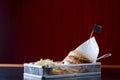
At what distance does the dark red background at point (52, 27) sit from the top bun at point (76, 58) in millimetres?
2999

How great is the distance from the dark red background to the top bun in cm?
300

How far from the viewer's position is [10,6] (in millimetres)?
4043

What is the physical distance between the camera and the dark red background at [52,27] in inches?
157

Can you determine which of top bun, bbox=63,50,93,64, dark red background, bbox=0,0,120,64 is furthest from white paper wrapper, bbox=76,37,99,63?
dark red background, bbox=0,0,120,64

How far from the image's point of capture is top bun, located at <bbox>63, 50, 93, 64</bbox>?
37.4 inches

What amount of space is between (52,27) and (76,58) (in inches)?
122

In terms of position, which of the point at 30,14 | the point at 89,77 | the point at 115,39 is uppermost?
→ the point at 30,14

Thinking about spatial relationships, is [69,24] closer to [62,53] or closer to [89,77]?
[62,53]

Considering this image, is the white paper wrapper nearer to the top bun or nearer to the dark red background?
the top bun

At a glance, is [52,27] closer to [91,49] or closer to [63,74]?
[91,49]

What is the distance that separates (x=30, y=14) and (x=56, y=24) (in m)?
0.35

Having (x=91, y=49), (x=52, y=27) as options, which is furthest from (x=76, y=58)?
(x=52, y=27)

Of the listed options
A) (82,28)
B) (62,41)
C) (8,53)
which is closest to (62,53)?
(62,41)

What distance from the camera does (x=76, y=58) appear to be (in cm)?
96
